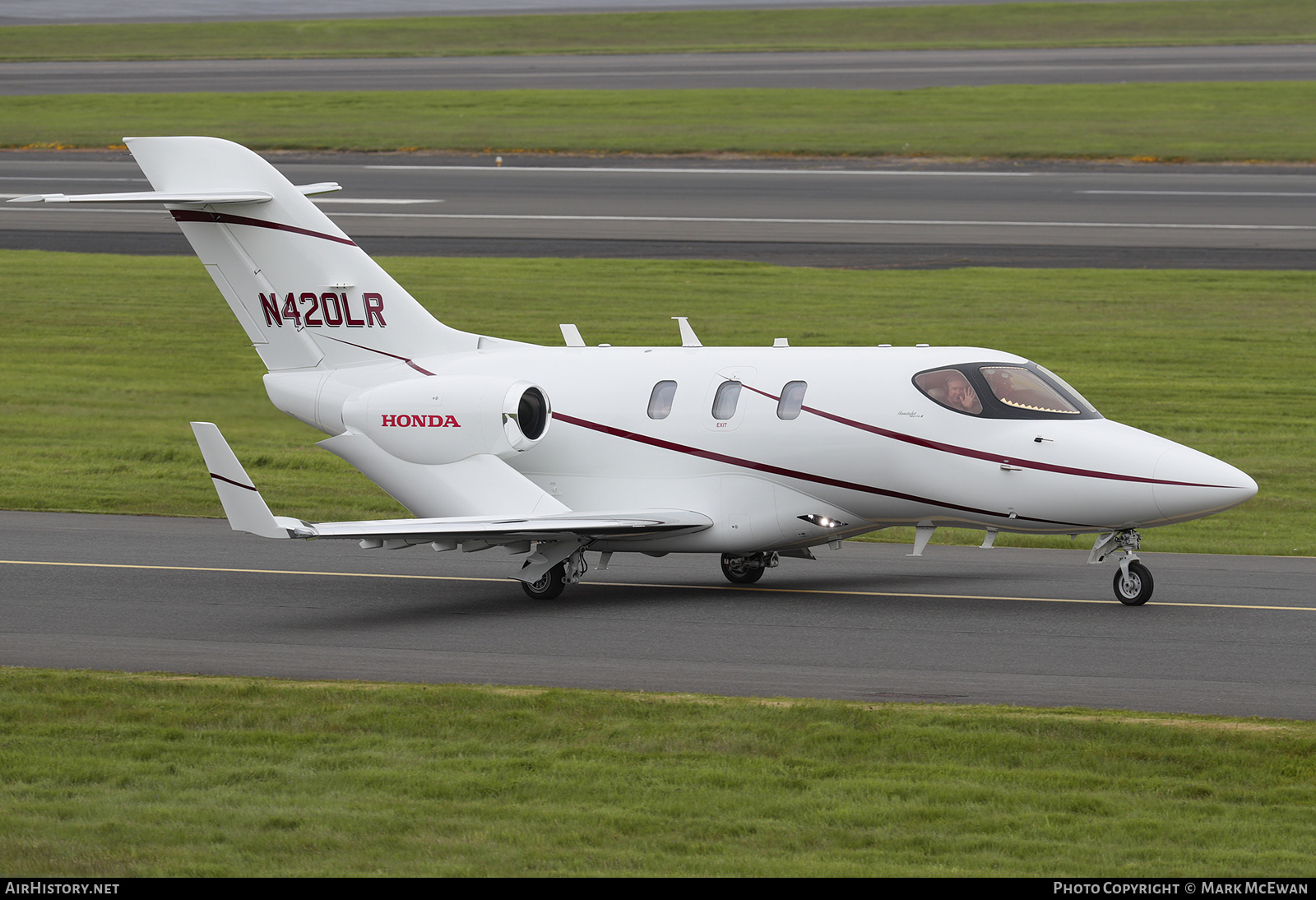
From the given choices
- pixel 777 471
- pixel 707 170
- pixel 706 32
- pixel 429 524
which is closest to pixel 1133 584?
pixel 777 471

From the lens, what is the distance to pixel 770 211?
47094mm

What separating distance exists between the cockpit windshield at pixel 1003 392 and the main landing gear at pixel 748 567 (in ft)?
10.4

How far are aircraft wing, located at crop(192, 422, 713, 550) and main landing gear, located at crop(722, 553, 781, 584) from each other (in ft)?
4.42

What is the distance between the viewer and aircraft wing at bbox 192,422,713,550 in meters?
17.1

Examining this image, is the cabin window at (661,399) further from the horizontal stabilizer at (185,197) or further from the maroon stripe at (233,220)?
the horizontal stabilizer at (185,197)

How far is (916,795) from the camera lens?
1139 centimetres

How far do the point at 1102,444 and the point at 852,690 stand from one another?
194 inches

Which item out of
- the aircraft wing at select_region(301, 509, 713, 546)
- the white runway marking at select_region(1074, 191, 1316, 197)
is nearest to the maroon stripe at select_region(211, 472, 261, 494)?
the aircraft wing at select_region(301, 509, 713, 546)

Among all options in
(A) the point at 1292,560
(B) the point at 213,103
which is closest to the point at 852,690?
(A) the point at 1292,560

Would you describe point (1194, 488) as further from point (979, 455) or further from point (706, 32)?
point (706, 32)

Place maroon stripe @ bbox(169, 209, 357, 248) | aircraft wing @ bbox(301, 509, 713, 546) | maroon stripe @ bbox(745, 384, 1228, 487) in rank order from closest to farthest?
maroon stripe @ bbox(745, 384, 1228, 487) → aircraft wing @ bbox(301, 509, 713, 546) → maroon stripe @ bbox(169, 209, 357, 248)

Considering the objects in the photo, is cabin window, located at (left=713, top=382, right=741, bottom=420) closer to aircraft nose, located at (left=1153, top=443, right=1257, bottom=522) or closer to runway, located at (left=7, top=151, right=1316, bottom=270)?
aircraft nose, located at (left=1153, top=443, right=1257, bottom=522)

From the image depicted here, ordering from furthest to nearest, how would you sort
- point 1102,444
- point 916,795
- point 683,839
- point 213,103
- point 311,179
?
point 213,103
point 311,179
point 1102,444
point 916,795
point 683,839
